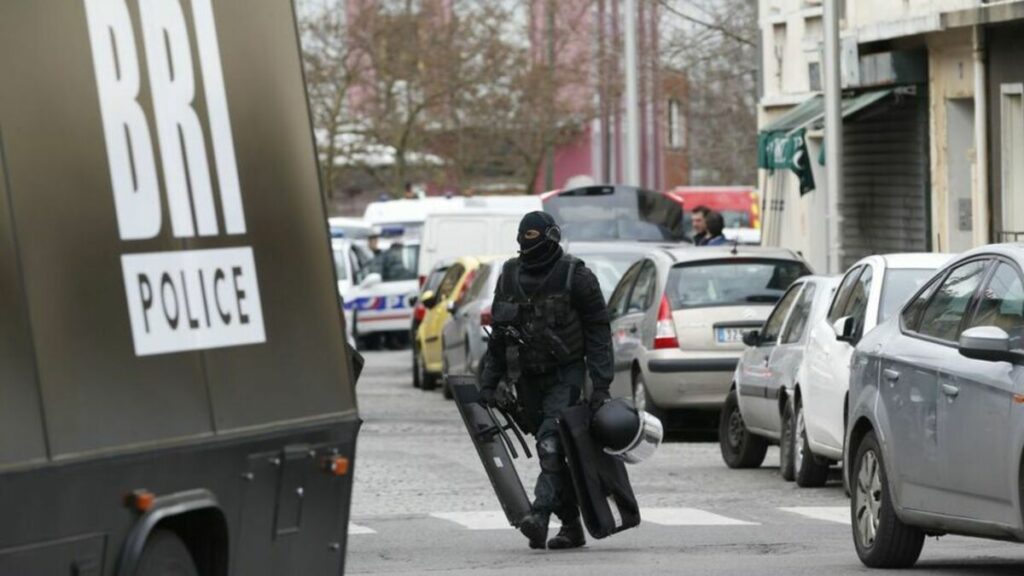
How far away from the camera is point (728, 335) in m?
22.0

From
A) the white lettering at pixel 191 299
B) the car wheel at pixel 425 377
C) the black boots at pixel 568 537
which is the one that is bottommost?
the car wheel at pixel 425 377

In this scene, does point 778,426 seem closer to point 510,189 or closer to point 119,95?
point 119,95

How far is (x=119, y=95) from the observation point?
740cm

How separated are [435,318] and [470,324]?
3.97 meters

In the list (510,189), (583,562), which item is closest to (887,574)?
(583,562)

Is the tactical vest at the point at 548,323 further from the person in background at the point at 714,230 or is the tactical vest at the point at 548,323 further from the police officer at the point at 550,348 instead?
the person in background at the point at 714,230

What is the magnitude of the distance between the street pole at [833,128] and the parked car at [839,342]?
11.9 metres

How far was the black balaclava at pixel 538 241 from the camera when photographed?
1342 centimetres

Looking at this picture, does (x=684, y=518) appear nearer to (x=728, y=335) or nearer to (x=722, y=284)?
(x=728, y=335)

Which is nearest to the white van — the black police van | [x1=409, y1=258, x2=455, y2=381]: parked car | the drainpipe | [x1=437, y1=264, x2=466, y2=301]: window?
[x1=409, y1=258, x2=455, y2=381]: parked car

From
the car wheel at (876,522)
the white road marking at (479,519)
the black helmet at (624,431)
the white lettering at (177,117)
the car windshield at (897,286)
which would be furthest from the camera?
the car windshield at (897,286)

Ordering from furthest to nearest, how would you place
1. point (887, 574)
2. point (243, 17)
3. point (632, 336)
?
1. point (632, 336)
2. point (887, 574)
3. point (243, 17)

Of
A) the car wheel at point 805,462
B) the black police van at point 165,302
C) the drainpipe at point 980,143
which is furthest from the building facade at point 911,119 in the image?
the black police van at point 165,302

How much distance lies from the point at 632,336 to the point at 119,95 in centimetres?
1553
